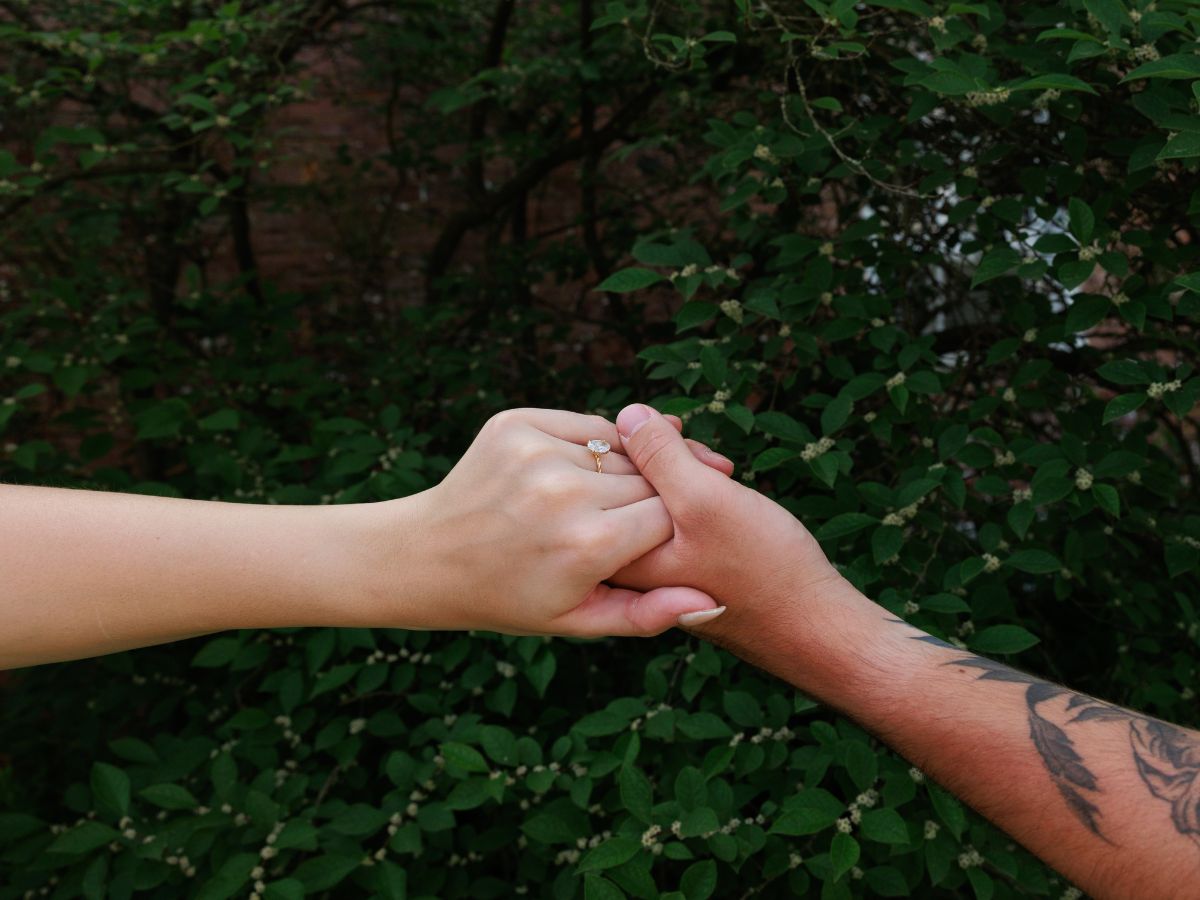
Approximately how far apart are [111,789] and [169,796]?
0.11 m

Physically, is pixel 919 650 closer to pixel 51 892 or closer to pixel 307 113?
pixel 51 892

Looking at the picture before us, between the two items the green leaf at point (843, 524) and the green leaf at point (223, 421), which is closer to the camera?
the green leaf at point (843, 524)

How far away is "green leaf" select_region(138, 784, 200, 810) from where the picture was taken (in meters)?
1.85

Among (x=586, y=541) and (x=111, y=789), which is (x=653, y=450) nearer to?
(x=586, y=541)

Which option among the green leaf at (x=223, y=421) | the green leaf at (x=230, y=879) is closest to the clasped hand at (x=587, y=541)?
the green leaf at (x=230, y=879)

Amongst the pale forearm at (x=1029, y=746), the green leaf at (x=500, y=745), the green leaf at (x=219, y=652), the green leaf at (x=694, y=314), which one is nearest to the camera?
the pale forearm at (x=1029, y=746)

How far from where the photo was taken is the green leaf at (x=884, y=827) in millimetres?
1461

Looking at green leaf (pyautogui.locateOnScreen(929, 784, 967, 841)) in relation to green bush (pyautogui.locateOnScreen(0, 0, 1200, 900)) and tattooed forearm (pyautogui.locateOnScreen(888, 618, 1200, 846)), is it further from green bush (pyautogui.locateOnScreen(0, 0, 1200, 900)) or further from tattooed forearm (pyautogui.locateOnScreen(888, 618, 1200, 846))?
tattooed forearm (pyautogui.locateOnScreen(888, 618, 1200, 846))

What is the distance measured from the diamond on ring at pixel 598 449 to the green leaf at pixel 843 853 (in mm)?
694

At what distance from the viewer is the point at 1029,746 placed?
4.31ft

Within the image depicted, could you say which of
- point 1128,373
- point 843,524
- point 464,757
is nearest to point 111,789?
point 464,757

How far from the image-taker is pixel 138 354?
8.95ft

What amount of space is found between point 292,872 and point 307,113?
3.91 metres

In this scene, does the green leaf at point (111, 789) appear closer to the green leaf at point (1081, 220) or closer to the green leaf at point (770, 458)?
the green leaf at point (770, 458)
